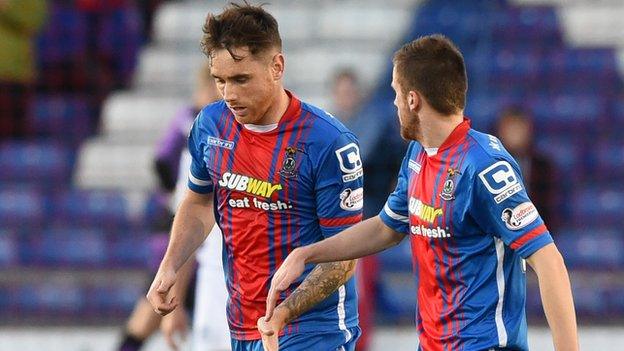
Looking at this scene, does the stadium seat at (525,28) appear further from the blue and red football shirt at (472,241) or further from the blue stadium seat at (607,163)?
the blue and red football shirt at (472,241)

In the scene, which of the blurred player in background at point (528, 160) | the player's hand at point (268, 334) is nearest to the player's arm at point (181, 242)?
the player's hand at point (268, 334)

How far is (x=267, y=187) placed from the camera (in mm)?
4848

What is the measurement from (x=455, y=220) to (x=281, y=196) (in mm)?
684

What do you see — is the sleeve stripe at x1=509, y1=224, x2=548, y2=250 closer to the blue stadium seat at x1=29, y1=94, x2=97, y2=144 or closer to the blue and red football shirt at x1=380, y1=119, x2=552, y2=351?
the blue and red football shirt at x1=380, y1=119, x2=552, y2=351

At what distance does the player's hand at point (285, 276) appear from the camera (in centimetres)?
436

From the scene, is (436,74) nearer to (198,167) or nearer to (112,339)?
(198,167)

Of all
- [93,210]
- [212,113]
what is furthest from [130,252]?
[212,113]

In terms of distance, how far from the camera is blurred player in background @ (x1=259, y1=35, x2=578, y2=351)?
436 centimetres

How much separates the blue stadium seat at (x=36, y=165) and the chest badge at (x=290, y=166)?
6.21 metres

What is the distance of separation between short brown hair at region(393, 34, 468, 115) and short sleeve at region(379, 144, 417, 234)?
1.02 ft

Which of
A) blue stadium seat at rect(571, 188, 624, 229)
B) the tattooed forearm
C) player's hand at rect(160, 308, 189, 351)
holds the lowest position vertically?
player's hand at rect(160, 308, 189, 351)

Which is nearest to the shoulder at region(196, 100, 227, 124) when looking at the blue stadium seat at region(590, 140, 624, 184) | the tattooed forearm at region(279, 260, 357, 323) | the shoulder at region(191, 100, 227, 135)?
the shoulder at region(191, 100, 227, 135)

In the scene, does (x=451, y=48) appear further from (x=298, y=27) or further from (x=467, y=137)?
(x=298, y=27)

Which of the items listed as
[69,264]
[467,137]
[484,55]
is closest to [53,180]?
[69,264]
